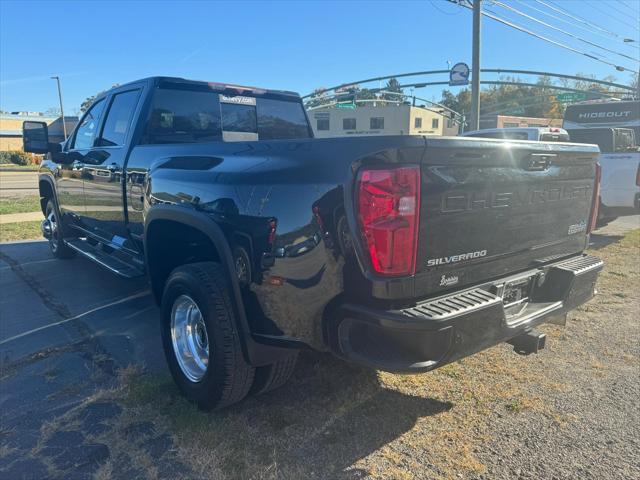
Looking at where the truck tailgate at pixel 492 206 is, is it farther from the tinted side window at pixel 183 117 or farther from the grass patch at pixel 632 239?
the grass patch at pixel 632 239

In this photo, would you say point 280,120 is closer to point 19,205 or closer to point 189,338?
point 189,338

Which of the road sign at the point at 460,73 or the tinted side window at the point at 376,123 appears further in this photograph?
the tinted side window at the point at 376,123

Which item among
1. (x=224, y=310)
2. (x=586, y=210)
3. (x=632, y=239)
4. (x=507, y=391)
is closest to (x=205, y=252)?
(x=224, y=310)

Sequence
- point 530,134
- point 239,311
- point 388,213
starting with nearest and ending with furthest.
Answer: point 388,213, point 239,311, point 530,134

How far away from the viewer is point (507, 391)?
3.27 meters

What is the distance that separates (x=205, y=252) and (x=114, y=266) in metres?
1.40

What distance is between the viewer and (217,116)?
15.2 feet

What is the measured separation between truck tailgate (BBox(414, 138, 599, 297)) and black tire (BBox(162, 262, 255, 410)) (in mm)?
1056

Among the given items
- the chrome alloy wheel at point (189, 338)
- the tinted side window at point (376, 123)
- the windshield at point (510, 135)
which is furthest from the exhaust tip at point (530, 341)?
the tinted side window at point (376, 123)

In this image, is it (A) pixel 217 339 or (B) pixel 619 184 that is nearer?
(A) pixel 217 339

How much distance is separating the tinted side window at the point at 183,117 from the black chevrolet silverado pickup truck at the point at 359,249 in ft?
1.79

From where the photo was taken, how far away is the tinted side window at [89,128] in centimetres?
503

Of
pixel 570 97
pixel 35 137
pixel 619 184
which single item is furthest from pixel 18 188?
pixel 570 97

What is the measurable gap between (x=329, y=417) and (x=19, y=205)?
1240 centimetres
